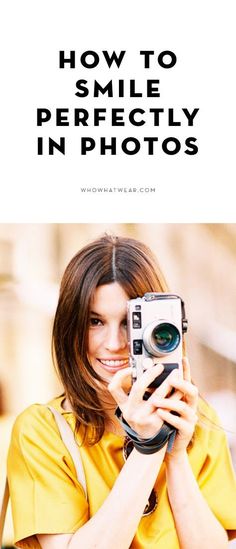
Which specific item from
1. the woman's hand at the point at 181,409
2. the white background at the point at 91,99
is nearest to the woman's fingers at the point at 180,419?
the woman's hand at the point at 181,409

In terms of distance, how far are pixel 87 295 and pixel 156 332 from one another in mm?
130

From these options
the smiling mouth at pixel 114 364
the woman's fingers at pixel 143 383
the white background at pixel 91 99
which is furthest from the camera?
the white background at pixel 91 99

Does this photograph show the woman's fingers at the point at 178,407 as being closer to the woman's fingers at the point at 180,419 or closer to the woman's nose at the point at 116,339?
the woman's fingers at the point at 180,419

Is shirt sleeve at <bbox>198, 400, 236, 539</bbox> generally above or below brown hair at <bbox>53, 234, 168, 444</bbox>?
below

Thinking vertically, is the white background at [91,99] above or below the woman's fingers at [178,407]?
above

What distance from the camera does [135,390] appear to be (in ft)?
2.85

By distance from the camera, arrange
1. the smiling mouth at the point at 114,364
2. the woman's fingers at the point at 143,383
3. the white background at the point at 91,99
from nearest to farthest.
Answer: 1. the woman's fingers at the point at 143,383
2. the smiling mouth at the point at 114,364
3. the white background at the point at 91,99

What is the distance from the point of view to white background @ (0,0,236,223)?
1070 millimetres

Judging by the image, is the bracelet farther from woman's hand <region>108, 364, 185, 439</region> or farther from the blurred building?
the blurred building

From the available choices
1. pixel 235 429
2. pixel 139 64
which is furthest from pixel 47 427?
pixel 139 64

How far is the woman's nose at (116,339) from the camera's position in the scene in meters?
0.96

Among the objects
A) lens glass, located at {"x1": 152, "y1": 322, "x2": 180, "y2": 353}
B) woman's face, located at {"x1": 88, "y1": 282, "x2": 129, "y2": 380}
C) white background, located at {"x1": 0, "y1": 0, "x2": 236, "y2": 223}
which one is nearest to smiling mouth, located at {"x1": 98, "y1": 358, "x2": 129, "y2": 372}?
woman's face, located at {"x1": 88, "y1": 282, "x2": 129, "y2": 380}

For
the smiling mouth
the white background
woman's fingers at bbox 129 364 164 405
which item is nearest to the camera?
woman's fingers at bbox 129 364 164 405

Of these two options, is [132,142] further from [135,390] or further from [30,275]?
[135,390]
